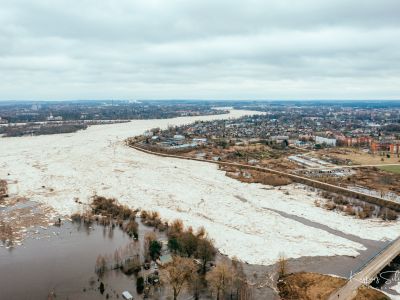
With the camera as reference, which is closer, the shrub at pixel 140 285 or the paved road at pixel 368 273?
the paved road at pixel 368 273

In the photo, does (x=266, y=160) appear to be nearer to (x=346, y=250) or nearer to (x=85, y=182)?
(x=85, y=182)

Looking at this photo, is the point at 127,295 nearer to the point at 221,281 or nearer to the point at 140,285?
the point at 140,285

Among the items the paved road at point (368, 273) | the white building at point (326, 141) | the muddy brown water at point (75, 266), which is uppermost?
the white building at point (326, 141)

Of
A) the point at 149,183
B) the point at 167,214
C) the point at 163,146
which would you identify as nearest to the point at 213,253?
the point at 167,214

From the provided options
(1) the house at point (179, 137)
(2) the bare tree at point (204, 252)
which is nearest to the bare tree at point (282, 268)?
(2) the bare tree at point (204, 252)

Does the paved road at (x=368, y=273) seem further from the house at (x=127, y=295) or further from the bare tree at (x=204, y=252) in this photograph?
the house at (x=127, y=295)

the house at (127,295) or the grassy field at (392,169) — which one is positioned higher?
the grassy field at (392,169)

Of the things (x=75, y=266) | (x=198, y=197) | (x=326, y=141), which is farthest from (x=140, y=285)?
(x=326, y=141)
